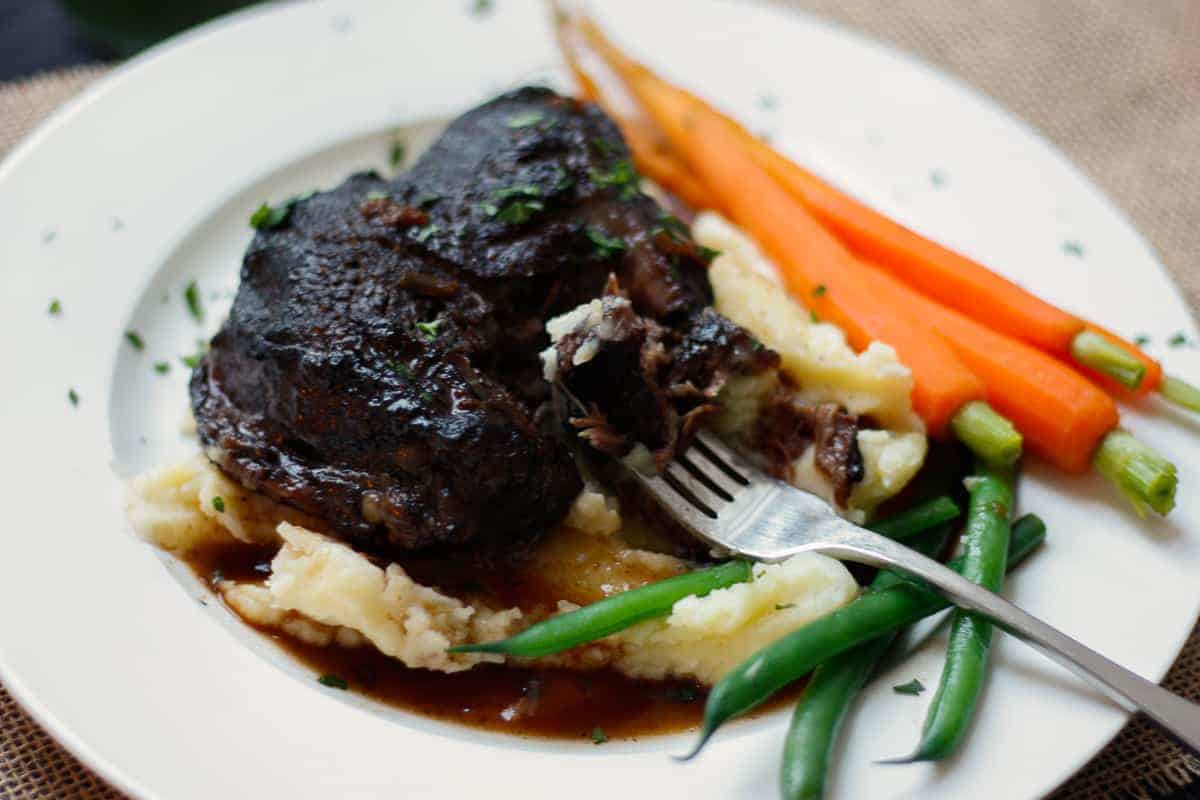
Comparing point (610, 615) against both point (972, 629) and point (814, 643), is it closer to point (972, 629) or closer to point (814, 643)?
point (814, 643)

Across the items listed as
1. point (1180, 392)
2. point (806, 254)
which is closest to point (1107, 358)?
point (1180, 392)

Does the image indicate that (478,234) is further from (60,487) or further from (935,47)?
(935,47)

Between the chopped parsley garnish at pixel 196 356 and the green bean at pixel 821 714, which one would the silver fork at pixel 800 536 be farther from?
the chopped parsley garnish at pixel 196 356

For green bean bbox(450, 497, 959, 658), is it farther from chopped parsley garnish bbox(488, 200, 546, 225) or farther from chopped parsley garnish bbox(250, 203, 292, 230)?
chopped parsley garnish bbox(250, 203, 292, 230)

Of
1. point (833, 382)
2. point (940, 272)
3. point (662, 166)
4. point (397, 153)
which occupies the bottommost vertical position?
point (833, 382)

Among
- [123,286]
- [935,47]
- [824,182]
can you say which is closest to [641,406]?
[824,182]

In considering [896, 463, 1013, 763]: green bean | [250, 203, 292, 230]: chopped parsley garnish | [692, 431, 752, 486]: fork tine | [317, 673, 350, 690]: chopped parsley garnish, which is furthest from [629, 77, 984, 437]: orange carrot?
[317, 673, 350, 690]: chopped parsley garnish
